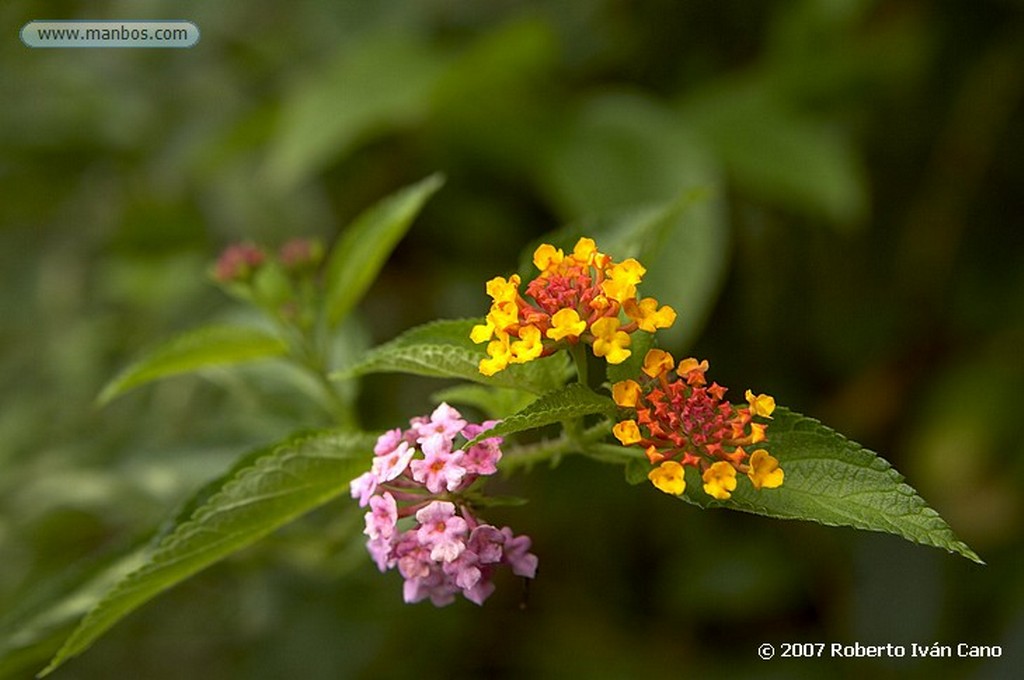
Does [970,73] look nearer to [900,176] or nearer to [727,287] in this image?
[900,176]

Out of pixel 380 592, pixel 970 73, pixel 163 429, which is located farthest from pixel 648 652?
pixel 970 73

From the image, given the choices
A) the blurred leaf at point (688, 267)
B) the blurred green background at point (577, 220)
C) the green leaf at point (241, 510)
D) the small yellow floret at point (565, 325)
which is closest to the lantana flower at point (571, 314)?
the small yellow floret at point (565, 325)

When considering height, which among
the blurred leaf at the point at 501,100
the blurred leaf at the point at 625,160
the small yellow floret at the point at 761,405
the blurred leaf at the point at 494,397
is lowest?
the small yellow floret at the point at 761,405

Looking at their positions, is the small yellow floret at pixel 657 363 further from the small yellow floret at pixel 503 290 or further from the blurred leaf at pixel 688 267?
the blurred leaf at pixel 688 267

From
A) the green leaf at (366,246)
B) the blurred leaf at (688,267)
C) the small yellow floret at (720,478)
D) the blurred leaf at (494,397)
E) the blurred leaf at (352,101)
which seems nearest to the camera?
the small yellow floret at (720,478)

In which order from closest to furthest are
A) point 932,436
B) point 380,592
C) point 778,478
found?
1. point 778,478
2. point 380,592
3. point 932,436

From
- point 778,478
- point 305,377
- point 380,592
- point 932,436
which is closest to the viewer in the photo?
point 778,478

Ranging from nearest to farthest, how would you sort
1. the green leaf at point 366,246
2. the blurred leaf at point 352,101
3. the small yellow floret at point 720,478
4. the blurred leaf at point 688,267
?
the small yellow floret at point 720,478
the green leaf at point 366,246
the blurred leaf at point 688,267
the blurred leaf at point 352,101
